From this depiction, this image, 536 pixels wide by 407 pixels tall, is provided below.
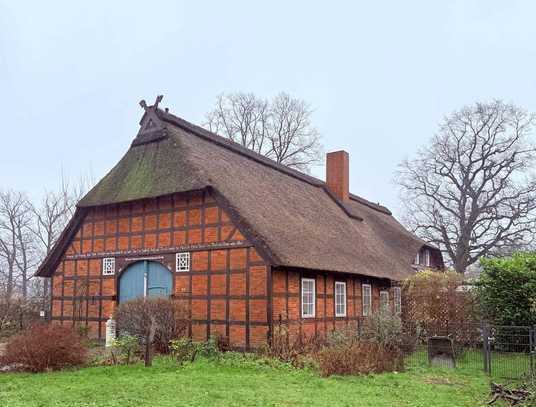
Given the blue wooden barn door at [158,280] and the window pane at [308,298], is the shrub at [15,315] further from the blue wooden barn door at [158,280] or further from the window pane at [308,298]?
the window pane at [308,298]

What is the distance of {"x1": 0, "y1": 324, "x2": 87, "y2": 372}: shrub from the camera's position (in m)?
12.4

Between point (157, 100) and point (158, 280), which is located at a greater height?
point (157, 100)

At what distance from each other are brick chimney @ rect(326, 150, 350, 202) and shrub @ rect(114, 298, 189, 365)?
13.4 metres

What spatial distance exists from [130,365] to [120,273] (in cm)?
615

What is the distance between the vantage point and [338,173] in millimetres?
27656

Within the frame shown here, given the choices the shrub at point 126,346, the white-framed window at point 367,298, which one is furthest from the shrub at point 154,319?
the white-framed window at point 367,298

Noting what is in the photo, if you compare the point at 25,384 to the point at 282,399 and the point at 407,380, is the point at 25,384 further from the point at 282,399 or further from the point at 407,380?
the point at 407,380

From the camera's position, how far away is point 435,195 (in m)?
37.6

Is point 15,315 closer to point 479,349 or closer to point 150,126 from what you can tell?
point 150,126

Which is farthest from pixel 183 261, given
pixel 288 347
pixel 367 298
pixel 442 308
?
pixel 442 308

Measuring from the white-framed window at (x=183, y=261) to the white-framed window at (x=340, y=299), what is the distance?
4.97m

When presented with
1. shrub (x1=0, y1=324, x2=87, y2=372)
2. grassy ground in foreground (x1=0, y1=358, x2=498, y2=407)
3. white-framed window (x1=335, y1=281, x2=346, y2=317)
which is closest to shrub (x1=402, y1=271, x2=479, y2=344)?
white-framed window (x1=335, y1=281, x2=346, y2=317)

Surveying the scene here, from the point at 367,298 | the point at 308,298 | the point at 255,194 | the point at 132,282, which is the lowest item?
the point at 367,298

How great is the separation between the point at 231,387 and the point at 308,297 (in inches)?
262
